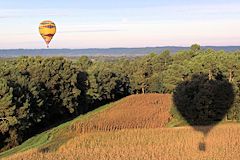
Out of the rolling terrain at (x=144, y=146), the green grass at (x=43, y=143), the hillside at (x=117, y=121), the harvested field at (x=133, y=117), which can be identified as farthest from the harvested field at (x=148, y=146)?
the harvested field at (x=133, y=117)

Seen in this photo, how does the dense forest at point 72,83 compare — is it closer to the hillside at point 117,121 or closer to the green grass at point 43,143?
the green grass at point 43,143

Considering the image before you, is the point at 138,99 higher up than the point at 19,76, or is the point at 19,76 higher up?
the point at 19,76

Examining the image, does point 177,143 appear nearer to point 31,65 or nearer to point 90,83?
point 31,65

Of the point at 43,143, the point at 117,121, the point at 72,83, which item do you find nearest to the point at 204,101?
the point at 117,121

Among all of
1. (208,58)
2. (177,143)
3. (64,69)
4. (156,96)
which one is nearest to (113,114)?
(64,69)

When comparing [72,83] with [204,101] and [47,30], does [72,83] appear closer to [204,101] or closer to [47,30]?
[47,30]

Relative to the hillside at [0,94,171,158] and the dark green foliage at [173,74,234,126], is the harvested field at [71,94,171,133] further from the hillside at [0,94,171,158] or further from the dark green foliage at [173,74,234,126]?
the dark green foliage at [173,74,234,126]

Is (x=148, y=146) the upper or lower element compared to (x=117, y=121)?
upper
